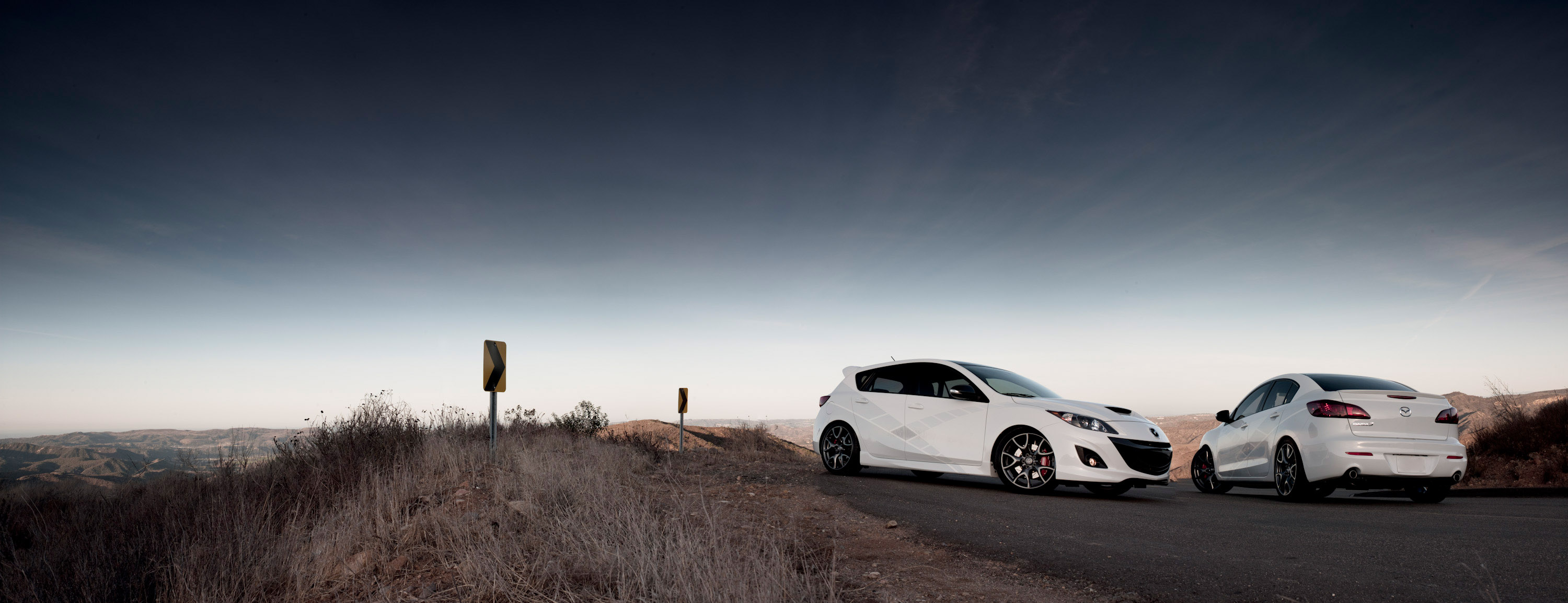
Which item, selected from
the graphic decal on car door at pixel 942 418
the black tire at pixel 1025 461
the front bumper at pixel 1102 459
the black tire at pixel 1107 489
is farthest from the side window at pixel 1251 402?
the graphic decal on car door at pixel 942 418

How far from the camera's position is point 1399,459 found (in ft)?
25.9

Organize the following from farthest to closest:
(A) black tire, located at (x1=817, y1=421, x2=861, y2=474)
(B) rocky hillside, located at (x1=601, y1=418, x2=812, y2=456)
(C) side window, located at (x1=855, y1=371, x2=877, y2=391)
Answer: (B) rocky hillside, located at (x1=601, y1=418, x2=812, y2=456)
(C) side window, located at (x1=855, y1=371, x2=877, y2=391)
(A) black tire, located at (x1=817, y1=421, x2=861, y2=474)


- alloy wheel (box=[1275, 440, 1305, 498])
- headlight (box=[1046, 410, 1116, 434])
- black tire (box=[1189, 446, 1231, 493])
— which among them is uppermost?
headlight (box=[1046, 410, 1116, 434])

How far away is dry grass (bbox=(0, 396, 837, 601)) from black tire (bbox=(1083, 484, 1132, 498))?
4.22 m

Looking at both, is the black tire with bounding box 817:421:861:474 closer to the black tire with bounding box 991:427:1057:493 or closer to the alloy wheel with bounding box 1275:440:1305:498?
the black tire with bounding box 991:427:1057:493

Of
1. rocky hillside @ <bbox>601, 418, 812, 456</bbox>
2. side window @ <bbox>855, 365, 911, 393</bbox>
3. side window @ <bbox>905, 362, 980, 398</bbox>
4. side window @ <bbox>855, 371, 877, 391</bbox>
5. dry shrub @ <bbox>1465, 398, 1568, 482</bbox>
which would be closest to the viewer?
side window @ <bbox>905, 362, 980, 398</bbox>

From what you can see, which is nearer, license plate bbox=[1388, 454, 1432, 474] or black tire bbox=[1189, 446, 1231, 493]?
license plate bbox=[1388, 454, 1432, 474]

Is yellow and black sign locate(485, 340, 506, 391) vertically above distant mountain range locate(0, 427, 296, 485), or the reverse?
yellow and black sign locate(485, 340, 506, 391)

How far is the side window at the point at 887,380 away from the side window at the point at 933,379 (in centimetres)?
7

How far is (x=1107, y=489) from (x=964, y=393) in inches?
83.7

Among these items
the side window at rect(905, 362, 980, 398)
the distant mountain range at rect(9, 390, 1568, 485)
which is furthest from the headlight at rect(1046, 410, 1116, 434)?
the distant mountain range at rect(9, 390, 1568, 485)

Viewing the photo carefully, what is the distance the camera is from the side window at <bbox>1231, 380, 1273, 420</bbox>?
9.87 meters

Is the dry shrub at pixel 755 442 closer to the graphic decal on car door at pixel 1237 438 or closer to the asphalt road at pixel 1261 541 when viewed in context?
the graphic decal on car door at pixel 1237 438

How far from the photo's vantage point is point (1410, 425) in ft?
26.2
